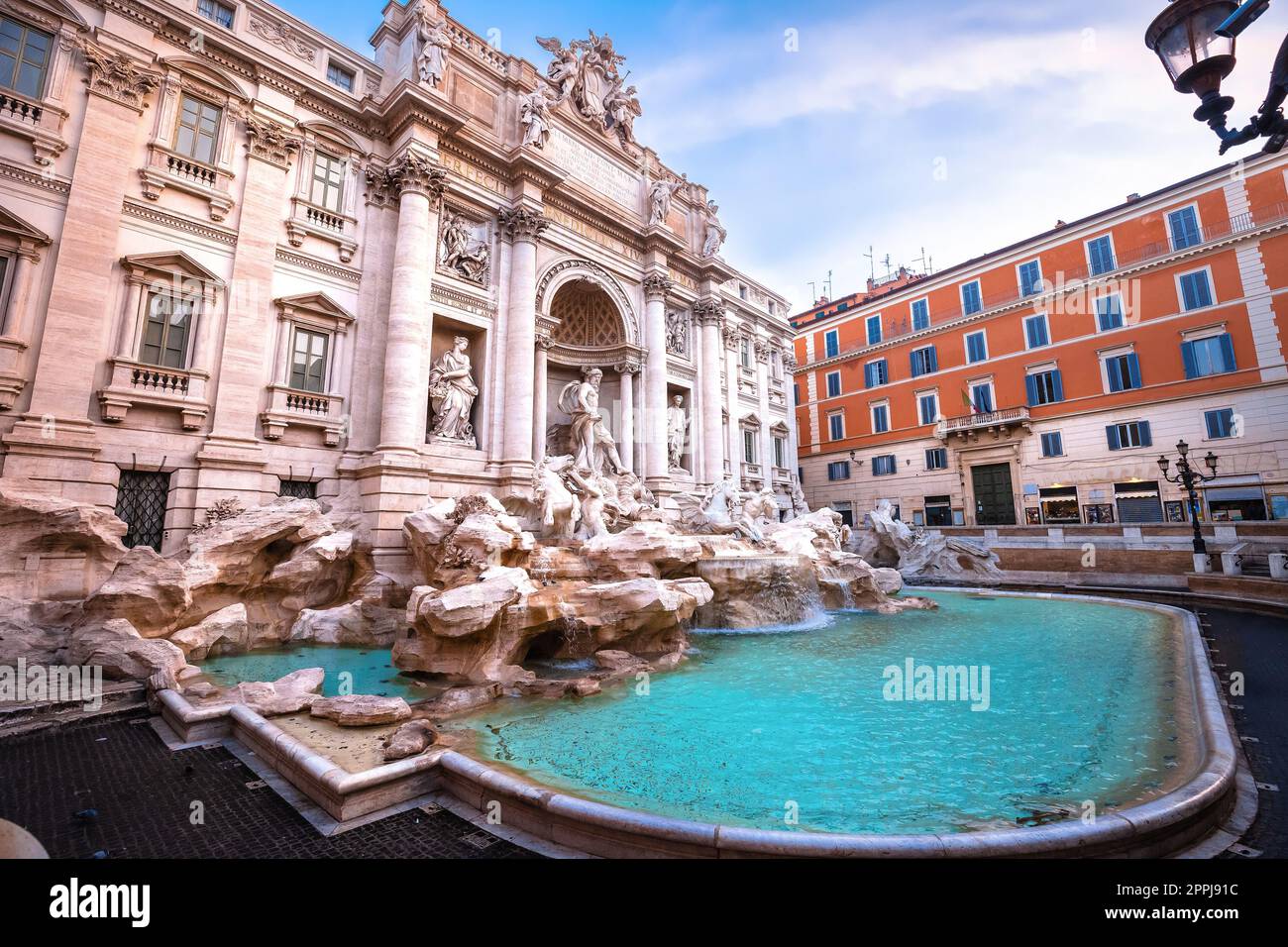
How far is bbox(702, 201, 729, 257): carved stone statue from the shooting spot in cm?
1959

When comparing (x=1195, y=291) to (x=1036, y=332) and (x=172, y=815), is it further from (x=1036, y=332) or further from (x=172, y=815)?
(x=172, y=815)

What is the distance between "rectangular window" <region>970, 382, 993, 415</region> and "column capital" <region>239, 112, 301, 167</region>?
82.3 feet

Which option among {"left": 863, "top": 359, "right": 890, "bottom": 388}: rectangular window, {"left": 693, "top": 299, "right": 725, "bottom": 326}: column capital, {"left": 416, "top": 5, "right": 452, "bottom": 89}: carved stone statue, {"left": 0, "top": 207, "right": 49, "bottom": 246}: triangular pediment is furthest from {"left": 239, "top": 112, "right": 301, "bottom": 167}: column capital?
{"left": 863, "top": 359, "right": 890, "bottom": 388}: rectangular window

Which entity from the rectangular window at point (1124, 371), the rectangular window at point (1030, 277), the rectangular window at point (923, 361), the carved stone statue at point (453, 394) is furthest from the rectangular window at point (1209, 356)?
the carved stone statue at point (453, 394)

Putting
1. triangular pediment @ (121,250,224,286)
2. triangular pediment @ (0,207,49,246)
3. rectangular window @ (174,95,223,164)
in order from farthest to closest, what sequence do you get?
rectangular window @ (174,95,223,164), triangular pediment @ (121,250,224,286), triangular pediment @ (0,207,49,246)

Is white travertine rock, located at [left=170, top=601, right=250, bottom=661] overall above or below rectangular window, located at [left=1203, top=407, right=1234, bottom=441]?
below

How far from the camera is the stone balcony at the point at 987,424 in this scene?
22.1 meters

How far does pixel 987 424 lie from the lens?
74.6 feet

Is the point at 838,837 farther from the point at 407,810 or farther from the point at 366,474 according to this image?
the point at 366,474

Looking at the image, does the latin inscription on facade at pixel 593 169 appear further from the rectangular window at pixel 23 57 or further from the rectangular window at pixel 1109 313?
the rectangular window at pixel 1109 313

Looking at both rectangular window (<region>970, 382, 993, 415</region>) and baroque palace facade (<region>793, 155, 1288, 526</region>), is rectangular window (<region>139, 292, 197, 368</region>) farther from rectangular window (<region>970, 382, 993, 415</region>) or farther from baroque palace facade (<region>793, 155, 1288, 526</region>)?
rectangular window (<region>970, 382, 993, 415</region>)

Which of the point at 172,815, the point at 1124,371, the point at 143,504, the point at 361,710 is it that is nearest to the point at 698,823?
the point at 172,815

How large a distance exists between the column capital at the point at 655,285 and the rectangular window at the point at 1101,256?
1739 cm
